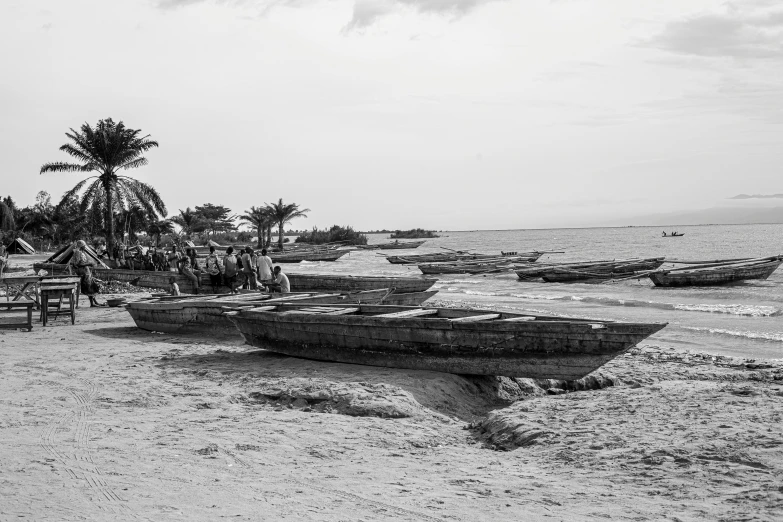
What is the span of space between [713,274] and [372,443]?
24.0 m

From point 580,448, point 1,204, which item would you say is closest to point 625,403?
point 580,448

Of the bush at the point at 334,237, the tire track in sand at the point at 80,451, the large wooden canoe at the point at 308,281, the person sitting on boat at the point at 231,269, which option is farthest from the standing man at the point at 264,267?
the bush at the point at 334,237

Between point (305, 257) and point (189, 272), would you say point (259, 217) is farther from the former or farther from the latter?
point (189, 272)

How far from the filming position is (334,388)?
8.06 metres

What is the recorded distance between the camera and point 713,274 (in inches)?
1048

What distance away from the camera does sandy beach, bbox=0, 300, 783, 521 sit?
4.55m

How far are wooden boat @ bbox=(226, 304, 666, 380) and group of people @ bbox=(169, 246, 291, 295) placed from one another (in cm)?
583

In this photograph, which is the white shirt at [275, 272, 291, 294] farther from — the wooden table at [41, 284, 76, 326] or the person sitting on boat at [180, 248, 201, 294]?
the person sitting on boat at [180, 248, 201, 294]

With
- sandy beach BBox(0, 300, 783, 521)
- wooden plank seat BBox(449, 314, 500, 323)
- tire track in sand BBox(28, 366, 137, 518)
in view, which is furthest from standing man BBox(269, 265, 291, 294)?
tire track in sand BBox(28, 366, 137, 518)

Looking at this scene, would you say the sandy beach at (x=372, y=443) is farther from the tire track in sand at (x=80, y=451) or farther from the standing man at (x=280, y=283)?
the standing man at (x=280, y=283)

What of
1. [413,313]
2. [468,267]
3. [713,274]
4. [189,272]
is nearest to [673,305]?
[713,274]

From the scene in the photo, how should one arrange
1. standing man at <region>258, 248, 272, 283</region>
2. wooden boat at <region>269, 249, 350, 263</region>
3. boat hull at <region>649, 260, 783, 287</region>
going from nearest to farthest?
standing man at <region>258, 248, 272, 283</region>
boat hull at <region>649, 260, 783, 287</region>
wooden boat at <region>269, 249, 350, 263</region>

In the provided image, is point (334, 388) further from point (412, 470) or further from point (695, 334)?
point (695, 334)

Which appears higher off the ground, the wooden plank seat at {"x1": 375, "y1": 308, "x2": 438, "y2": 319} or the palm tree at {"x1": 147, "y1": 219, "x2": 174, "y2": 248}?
the palm tree at {"x1": 147, "y1": 219, "x2": 174, "y2": 248}
